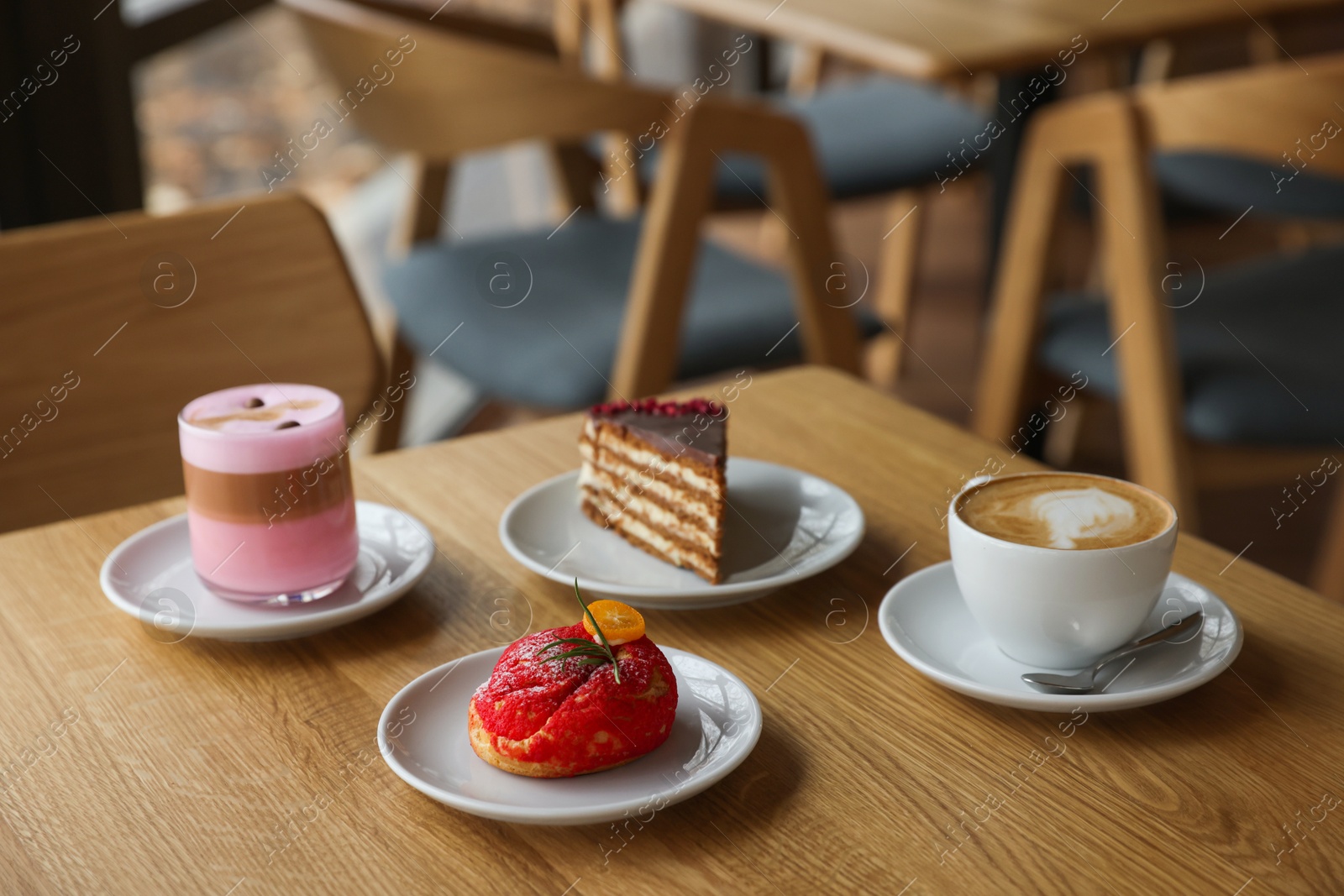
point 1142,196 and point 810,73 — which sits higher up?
point 1142,196

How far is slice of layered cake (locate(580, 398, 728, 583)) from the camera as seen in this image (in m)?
0.82

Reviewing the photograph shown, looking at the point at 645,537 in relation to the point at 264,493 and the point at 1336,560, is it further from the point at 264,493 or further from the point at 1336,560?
the point at 1336,560

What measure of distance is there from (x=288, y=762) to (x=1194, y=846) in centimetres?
40

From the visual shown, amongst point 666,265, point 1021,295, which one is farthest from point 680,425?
point 1021,295

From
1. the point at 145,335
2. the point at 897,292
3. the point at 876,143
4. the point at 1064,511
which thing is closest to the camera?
the point at 1064,511

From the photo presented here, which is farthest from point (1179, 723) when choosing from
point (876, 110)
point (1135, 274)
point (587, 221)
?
point (876, 110)

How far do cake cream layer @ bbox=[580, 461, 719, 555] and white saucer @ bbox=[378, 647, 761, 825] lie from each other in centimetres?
16

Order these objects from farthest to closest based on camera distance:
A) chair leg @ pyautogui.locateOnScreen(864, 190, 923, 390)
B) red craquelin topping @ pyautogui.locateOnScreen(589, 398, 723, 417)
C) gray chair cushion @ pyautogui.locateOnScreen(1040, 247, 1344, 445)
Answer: chair leg @ pyautogui.locateOnScreen(864, 190, 923, 390)
gray chair cushion @ pyautogui.locateOnScreen(1040, 247, 1344, 445)
red craquelin topping @ pyautogui.locateOnScreen(589, 398, 723, 417)

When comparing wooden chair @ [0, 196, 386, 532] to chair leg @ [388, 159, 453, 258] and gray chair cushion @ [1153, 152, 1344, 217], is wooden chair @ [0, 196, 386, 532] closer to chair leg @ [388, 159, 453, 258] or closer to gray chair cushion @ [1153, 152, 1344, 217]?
chair leg @ [388, 159, 453, 258]

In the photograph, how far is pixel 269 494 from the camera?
0.74 metres

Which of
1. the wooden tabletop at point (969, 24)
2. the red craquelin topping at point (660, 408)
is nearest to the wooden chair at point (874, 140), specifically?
the wooden tabletop at point (969, 24)

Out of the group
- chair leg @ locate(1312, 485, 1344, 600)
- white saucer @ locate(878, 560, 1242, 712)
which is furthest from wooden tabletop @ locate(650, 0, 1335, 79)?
white saucer @ locate(878, 560, 1242, 712)

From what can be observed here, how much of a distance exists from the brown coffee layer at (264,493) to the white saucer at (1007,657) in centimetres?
33

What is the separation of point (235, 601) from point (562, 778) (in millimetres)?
288
